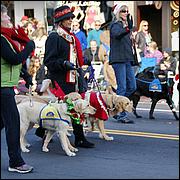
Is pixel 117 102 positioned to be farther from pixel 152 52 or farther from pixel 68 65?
pixel 152 52

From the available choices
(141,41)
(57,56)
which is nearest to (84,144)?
(57,56)

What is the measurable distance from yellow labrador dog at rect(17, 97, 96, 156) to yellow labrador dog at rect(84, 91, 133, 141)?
327 mm

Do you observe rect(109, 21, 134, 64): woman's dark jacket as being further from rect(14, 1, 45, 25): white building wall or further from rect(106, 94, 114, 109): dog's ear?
rect(14, 1, 45, 25): white building wall

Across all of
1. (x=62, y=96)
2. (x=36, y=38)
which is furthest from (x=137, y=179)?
(x=36, y=38)

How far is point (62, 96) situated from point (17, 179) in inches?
66.1

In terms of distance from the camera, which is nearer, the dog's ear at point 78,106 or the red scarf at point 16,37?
the red scarf at point 16,37

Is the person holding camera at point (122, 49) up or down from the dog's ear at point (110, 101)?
up

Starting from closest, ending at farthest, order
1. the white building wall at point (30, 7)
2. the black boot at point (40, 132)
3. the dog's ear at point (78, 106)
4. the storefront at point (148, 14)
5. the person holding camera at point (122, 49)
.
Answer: the dog's ear at point (78, 106) < the black boot at point (40, 132) < the person holding camera at point (122, 49) < the storefront at point (148, 14) < the white building wall at point (30, 7)

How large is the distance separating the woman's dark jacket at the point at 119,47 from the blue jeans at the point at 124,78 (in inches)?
4.7

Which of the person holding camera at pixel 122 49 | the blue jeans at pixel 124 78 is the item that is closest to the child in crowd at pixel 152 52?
the blue jeans at pixel 124 78

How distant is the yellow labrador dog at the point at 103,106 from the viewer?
318 inches

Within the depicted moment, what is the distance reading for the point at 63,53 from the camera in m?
7.74

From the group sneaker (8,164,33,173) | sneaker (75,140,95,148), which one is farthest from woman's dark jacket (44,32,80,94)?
sneaker (8,164,33,173)

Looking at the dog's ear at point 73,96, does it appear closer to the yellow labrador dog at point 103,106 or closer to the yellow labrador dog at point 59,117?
the yellow labrador dog at point 59,117
